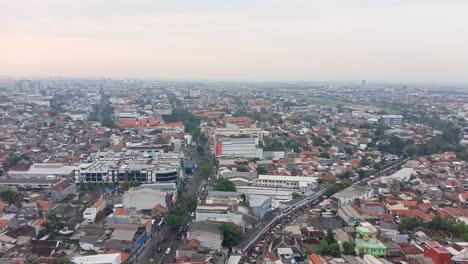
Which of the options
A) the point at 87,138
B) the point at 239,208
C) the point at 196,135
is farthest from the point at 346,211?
the point at 87,138

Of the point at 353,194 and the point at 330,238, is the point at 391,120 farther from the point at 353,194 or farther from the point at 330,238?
the point at 330,238

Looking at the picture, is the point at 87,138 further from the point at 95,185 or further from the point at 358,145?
the point at 358,145

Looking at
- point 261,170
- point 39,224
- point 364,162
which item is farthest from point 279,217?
point 364,162

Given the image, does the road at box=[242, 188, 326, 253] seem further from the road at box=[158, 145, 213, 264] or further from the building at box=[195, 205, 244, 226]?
the road at box=[158, 145, 213, 264]

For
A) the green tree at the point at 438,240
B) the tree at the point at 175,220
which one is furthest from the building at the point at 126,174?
the green tree at the point at 438,240

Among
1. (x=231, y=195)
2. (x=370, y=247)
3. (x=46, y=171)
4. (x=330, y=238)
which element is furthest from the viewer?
(x=46, y=171)

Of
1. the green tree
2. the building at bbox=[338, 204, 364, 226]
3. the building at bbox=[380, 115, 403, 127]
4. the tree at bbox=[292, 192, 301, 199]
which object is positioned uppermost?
the building at bbox=[380, 115, 403, 127]

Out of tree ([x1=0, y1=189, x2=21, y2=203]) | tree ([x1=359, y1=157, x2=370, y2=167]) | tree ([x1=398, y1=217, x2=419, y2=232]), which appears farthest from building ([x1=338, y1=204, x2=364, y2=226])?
tree ([x1=0, y1=189, x2=21, y2=203])
